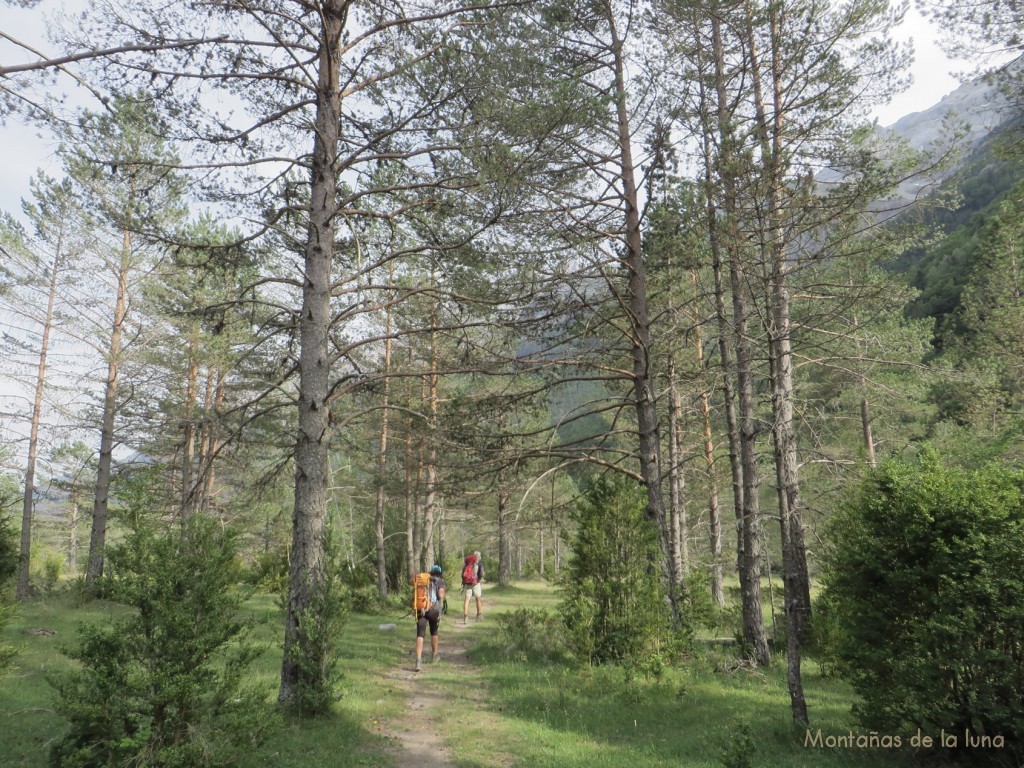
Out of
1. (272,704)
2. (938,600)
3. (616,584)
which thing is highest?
(938,600)

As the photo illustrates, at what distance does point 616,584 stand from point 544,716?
2.24 m

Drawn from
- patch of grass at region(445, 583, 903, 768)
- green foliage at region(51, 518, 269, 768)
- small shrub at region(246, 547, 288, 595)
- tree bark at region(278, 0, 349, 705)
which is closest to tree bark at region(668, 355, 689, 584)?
patch of grass at region(445, 583, 903, 768)

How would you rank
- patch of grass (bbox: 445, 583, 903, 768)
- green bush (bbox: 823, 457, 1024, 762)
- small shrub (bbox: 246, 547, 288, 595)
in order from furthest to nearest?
small shrub (bbox: 246, 547, 288, 595), patch of grass (bbox: 445, 583, 903, 768), green bush (bbox: 823, 457, 1024, 762)

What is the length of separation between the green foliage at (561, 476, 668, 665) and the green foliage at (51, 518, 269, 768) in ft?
16.8

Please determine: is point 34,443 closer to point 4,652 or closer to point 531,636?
point 4,652

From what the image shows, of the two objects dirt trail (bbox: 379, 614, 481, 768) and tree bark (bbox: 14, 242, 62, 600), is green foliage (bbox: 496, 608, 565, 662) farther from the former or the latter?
tree bark (bbox: 14, 242, 62, 600)

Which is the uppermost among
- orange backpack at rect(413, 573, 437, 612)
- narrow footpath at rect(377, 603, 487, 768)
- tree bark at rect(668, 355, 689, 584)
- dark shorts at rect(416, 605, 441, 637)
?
tree bark at rect(668, 355, 689, 584)

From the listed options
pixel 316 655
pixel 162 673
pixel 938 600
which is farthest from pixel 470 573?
pixel 938 600

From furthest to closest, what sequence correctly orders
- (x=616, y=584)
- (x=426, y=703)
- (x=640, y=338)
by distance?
1. (x=640, y=338)
2. (x=616, y=584)
3. (x=426, y=703)

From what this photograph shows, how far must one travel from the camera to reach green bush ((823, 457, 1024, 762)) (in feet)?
15.4

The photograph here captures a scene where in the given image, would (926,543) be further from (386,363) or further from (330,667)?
(386,363)

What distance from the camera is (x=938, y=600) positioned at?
16.3ft

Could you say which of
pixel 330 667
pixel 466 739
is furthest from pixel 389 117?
pixel 466 739

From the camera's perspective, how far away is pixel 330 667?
6.41m
